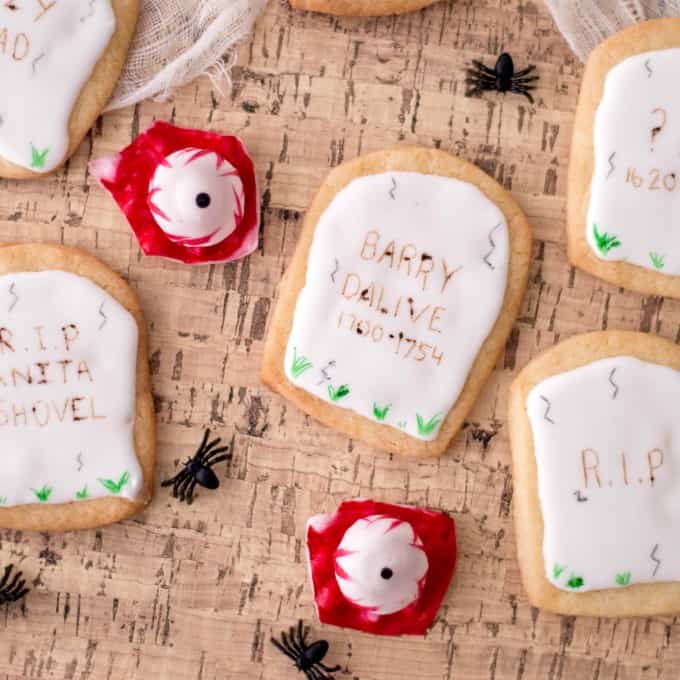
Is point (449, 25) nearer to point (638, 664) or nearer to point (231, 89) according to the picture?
point (231, 89)

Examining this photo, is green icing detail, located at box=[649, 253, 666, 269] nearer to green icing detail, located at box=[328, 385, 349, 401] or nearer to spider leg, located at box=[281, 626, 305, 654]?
green icing detail, located at box=[328, 385, 349, 401]

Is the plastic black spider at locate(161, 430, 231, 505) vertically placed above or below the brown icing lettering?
below

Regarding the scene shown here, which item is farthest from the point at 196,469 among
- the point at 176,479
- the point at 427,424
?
the point at 427,424

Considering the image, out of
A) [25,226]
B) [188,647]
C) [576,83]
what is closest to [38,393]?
[25,226]

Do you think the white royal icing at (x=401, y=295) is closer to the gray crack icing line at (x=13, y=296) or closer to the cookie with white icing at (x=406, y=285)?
the cookie with white icing at (x=406, y=285)

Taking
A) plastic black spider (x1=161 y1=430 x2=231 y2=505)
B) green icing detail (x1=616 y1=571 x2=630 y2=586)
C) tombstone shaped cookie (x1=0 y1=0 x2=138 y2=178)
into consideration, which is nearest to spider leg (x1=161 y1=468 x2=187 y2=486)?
plastic black spider (x1=161 y1=430 x2=231 y2=505)

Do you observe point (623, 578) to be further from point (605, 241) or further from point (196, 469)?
point (196, 469)

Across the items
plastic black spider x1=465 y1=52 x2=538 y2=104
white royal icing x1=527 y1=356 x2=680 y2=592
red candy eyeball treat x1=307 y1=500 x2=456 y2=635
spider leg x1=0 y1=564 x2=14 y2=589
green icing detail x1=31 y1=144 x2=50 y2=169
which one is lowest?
spider leg x1=0 y1=564 x2=14 y2=589

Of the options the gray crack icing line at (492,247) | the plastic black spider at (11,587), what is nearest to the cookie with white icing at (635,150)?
the gray crack icing line at (492,247)
